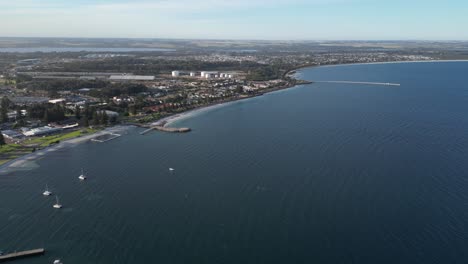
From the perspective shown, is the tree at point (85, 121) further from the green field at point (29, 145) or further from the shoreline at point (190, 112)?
the shoreline at point (190, 112)

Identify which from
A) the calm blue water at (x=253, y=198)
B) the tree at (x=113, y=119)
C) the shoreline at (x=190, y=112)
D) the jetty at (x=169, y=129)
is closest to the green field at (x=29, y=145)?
the calm blue water at (x=253, y=198)

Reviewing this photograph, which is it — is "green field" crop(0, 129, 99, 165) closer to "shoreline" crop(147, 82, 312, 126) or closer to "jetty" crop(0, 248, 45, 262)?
"shoreline" crop(147, 82, 312, 126)

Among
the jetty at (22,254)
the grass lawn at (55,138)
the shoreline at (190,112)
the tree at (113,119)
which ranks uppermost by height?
the tree at (113,119)

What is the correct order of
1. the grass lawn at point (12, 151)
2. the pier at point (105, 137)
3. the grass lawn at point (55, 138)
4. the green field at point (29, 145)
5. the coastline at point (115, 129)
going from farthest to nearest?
the pier at point (105, 137)
the grass lawn at point (55, 138)
the green field at point (29, 145)
the grass lawn at point (12, 151)
the coastline at point (115, 129)

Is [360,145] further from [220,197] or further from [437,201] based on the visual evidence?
[220,197]

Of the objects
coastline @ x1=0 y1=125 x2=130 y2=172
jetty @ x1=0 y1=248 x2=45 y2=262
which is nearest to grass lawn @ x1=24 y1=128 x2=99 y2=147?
coastline @ x1=0 y1=125 x2=130 y2=172

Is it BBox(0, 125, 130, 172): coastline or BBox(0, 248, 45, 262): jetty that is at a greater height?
BBox(0, 125, 130, 172): coastline

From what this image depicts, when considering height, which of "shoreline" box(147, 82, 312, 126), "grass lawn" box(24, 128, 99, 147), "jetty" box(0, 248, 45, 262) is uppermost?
"grass lawn" box(24, 128, 99, 147)

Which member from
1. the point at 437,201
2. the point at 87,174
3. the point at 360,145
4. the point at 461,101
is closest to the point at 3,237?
the point at 87,174

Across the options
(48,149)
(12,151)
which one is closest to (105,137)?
(48,149)
